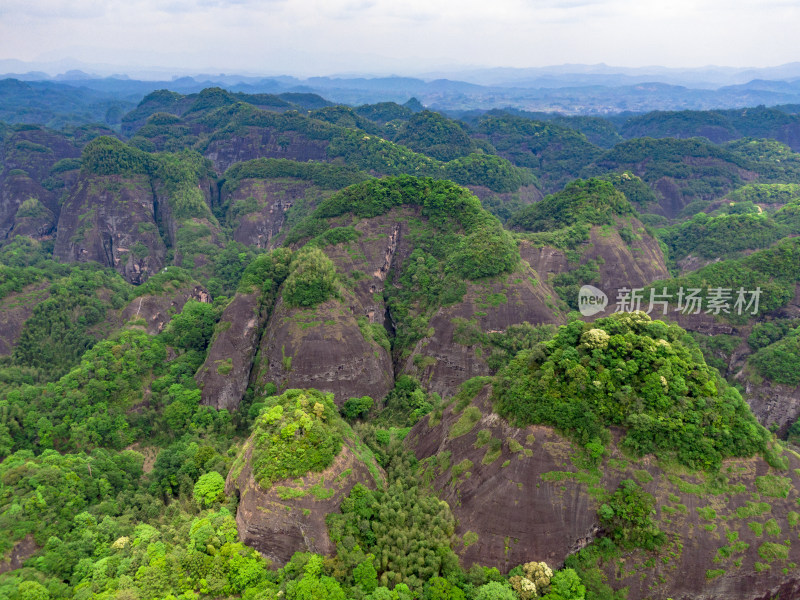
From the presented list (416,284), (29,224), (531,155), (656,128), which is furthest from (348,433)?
(656,128)

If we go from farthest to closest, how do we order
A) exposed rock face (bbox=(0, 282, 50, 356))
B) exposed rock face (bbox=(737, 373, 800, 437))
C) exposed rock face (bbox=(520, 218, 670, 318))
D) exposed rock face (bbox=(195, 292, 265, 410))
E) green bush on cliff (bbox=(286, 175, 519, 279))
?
exposed rock face (bbox=(520, 218, 670, 318))
exposed rock face (bbox=(0, 282, 50, 356))
green bush on cliff (bbox=(286, 175, 519, 279))
exposed rock face (bbox=(195, 292, 265, 410))
exposed rock face (bbox=(737, 373, 800, 437))

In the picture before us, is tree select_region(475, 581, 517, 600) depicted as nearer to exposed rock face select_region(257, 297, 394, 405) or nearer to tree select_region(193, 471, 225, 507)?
tree select_region(193, 471, 225, 507)

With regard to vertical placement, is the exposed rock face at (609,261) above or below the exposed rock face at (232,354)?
above

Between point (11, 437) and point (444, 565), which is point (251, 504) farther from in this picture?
point (11, 437)

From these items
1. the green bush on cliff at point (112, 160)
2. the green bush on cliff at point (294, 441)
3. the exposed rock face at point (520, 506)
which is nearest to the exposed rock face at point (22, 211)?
the green bush on cliff at point (112, 160)

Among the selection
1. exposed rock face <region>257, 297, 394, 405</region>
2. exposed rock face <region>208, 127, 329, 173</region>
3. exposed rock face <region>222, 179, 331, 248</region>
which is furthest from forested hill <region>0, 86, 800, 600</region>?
exposed rock face <region>208, 127, 329, 173</region>

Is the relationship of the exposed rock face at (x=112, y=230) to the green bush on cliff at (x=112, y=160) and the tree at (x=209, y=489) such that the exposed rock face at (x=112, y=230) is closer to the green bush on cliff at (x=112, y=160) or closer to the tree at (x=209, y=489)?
the green bush on cliff at (x=112, y=160)
